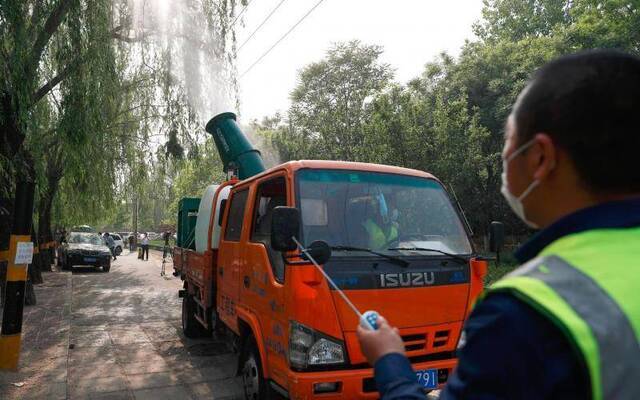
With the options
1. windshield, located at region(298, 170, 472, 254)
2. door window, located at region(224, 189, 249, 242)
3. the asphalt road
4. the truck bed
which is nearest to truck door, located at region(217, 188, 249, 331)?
door window, located at region(224, 189, 249, 242)

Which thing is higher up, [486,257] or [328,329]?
[486,257]

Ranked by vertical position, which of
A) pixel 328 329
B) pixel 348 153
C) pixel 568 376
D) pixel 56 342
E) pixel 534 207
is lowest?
pixel 56 342

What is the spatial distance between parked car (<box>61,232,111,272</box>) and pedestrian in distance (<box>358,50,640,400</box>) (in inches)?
877

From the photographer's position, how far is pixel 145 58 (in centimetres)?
1252

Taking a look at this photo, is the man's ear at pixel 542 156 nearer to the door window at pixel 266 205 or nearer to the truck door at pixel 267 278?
the truck door at pixel 267 278

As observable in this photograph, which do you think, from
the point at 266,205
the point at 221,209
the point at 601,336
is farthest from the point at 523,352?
the point at 221,209

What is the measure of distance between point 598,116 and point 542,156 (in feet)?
0.45

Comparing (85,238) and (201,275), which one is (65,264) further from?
(201,275)

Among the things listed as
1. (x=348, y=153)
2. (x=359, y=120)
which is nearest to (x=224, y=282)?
(x=348, y=153)

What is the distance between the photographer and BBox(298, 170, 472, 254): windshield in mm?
3996

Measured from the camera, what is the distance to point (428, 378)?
3.75 metres

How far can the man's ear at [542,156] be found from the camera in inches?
42.5

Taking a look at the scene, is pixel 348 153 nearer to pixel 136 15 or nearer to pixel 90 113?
pixel 136 15

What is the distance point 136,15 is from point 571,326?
1221cm
